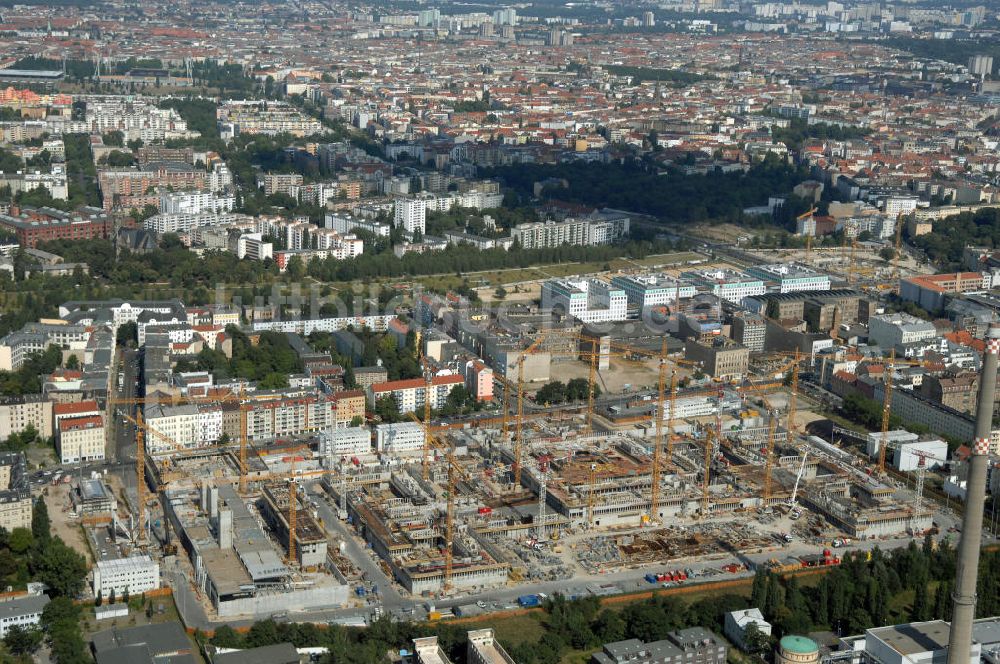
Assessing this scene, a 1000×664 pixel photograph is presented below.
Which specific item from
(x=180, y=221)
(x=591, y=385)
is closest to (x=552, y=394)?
(x=591, y=385)

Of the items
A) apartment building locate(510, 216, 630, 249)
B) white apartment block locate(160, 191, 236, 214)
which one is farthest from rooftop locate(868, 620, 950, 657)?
white apartment block locate(160, 191, 236, 214)

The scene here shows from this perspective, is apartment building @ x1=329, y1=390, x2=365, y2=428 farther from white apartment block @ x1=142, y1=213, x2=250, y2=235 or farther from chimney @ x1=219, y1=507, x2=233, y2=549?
white apartment block @ x1=142, y1=213, x2=250, y2=235

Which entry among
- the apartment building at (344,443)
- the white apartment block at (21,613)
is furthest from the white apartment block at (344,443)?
the white apartment block at (21,613)

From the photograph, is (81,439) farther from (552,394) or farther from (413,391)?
(552,394)

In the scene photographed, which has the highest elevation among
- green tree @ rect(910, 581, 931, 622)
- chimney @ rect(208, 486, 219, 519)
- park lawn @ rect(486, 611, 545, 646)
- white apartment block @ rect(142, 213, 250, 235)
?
white apartment block @ rect(142, 213, 250, 235)

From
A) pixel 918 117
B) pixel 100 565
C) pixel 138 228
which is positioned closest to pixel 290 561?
pixel 100 565
